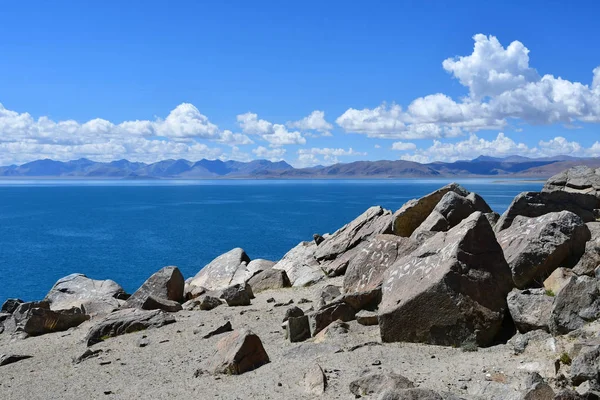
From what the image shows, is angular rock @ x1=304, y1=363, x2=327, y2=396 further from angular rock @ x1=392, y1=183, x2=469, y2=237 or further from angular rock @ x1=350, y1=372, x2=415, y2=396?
angular rock @ x1=392, y1=183, x2=469, y2=237

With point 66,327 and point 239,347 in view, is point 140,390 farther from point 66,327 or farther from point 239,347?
point 66,327

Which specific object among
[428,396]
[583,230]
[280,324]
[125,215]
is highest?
[583,230]

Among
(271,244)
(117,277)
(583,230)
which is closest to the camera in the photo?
(583,230)

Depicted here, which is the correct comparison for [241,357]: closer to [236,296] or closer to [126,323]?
[126,323]

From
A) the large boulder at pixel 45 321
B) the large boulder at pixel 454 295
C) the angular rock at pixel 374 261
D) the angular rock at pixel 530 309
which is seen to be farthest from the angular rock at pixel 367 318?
the large boulder at pixel 45 321

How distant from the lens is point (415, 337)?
16203 millimetres

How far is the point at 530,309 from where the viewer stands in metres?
15.4

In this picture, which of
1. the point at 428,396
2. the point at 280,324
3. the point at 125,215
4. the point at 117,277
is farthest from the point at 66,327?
the point at 125,215

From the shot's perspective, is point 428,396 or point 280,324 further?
point 280,324

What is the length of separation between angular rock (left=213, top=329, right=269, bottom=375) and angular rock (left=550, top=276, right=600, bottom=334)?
756 centimetres

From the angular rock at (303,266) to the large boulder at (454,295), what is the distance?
12506 millimetres

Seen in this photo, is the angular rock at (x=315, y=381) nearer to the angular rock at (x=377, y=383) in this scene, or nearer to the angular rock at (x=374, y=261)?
the angular rock at (x=377, y=383)

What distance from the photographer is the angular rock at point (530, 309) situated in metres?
15.0

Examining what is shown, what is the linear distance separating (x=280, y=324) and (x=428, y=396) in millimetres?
10819
